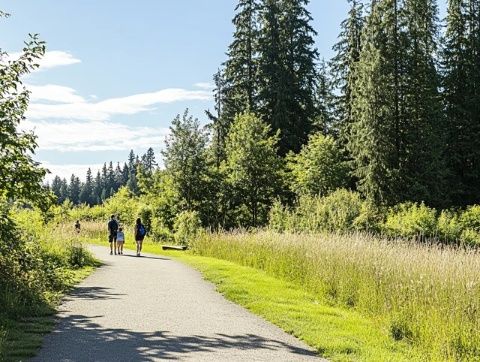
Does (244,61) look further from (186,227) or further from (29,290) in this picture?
(29,290)

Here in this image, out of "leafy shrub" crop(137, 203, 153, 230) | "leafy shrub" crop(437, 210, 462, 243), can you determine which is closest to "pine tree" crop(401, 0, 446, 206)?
"leafy shrub" crop(437, 210, 462, 243)

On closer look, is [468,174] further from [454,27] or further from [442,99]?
[454,27]

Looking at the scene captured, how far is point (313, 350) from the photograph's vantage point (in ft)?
26.5

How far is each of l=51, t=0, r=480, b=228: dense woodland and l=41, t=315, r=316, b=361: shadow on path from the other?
98.6 ft

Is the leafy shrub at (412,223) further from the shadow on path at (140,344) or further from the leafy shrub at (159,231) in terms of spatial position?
the shadow on path at (140,344)

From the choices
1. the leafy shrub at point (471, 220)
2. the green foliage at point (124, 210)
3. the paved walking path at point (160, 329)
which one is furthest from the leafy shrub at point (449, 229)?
the green foliage at point (124, 210)

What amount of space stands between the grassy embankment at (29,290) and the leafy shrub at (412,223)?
64.5 ft

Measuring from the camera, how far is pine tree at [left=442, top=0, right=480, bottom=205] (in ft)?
154

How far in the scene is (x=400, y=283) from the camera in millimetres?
10570

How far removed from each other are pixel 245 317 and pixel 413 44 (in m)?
41.8

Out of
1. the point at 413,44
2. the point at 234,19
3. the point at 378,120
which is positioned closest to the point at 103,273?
the point at 378,120

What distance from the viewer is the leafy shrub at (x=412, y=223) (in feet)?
101

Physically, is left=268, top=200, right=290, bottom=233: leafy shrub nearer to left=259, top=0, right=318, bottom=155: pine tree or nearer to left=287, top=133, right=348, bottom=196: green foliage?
left=287, top=133, right=348, bottom=196: green foliage

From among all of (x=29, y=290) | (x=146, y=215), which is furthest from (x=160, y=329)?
(x=146, y=215)
